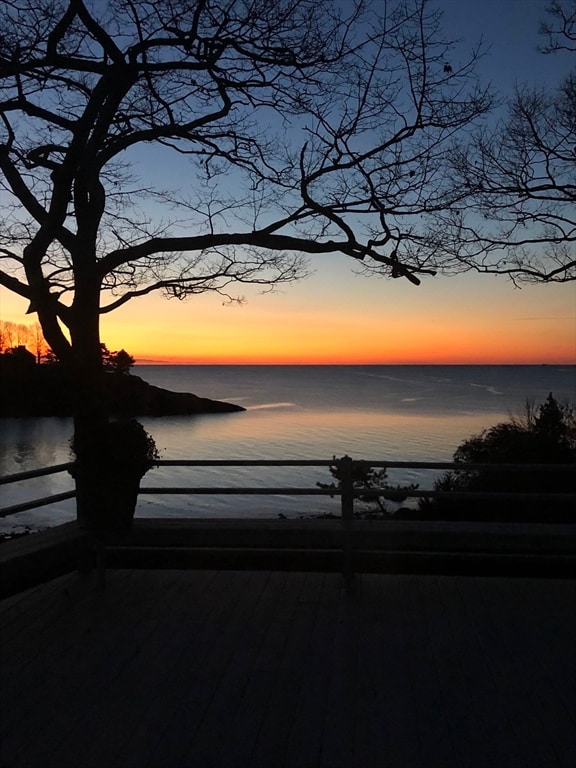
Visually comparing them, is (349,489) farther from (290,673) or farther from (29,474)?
(29,474)

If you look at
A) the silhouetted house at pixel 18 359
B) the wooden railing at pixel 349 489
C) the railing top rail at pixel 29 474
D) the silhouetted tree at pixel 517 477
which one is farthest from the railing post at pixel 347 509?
the silhouetted house at pixel 18 359

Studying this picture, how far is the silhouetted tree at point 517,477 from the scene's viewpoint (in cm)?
873

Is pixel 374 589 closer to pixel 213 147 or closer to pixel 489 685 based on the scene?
pixel 489 685

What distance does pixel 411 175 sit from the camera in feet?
17.7

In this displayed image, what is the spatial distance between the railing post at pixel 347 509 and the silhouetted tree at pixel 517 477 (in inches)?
157

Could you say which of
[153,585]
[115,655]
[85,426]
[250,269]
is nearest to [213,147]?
[250,269]

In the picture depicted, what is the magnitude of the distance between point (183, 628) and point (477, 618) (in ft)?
6.07

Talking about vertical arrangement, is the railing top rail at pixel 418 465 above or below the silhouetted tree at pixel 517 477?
above

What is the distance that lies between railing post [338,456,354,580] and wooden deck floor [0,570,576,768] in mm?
157

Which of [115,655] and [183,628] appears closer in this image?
[115,655]

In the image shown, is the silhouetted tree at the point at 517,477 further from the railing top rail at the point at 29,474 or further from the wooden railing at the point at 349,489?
the railing top rail at the point at 29,474

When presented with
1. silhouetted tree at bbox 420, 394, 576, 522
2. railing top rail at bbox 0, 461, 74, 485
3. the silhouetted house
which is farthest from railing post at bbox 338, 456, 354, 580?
the silhouetted house

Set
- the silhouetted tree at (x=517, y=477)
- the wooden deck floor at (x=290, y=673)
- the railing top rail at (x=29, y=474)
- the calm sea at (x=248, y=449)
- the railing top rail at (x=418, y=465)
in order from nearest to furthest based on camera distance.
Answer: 1. the wooden deck floor at (x=290, y=673)
2. the railing top rail at (x=29, y=474)
3. the railing top rail at (x=418, y=465)
4. the silhouetted tree at (x=517, y=477)
5. the calm sea at (x=248, y=449)

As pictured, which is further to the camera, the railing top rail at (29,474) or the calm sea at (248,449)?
the calm sea at (248,449)
